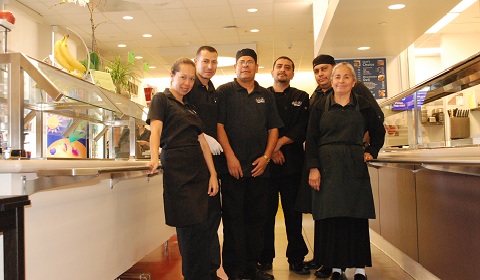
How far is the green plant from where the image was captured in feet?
11.3

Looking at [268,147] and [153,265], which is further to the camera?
[153,265]

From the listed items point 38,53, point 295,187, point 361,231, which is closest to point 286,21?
→ point 38,53

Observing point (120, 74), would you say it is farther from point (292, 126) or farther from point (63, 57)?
point (292, 126)

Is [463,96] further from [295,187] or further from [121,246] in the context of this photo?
[121,246]

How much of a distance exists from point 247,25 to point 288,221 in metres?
6.38

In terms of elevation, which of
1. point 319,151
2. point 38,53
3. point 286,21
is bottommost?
point 319,151

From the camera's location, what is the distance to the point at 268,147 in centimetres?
331

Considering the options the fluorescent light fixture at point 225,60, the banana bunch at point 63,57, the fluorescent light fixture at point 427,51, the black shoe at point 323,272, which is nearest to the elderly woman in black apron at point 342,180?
the black shoe at point 323,272

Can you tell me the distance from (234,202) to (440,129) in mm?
1417

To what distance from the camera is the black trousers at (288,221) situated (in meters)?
3.56

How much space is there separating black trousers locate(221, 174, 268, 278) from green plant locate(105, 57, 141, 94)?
1030 millimetres

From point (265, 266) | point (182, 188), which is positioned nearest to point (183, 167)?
point (182, 188)

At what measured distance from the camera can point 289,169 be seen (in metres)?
3.62

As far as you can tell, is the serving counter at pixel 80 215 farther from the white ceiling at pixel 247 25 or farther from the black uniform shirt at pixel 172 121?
the white ceiling at pixel 247 25
